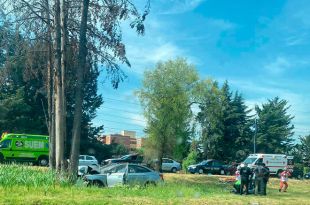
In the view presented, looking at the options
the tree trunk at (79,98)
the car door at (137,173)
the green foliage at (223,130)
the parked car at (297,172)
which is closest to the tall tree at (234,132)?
the green foliage at (223,130)

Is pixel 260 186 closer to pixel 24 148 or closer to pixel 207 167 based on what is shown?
pixel 24 148

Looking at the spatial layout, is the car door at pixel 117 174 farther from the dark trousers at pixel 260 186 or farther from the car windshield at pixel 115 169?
the dark trousers at pixel 260 186

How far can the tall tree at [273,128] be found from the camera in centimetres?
7950

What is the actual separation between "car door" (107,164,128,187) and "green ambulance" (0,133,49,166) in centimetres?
1825

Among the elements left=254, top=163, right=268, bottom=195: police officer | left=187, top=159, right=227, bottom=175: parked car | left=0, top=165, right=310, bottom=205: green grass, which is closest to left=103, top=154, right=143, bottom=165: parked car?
left=187, top=159, right=227, bottom=175: parked car

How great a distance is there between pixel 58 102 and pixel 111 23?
3909 millimetres

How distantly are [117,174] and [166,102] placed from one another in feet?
92.8

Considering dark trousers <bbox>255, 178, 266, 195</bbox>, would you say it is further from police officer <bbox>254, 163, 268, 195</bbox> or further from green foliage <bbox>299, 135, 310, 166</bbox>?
green foliage <bbox>299, 135, 310, 166</bbox>

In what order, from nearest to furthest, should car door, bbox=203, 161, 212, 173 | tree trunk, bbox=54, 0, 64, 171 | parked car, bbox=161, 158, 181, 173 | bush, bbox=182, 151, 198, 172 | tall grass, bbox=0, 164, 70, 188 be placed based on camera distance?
tall grass, bbox=0, 164, 70, 188 < tree trunk, bbox=54, 0, 64, 171 < car door, bbox=203, 161, 212, 173 < parked car, bbox=161, 158, 181, 173 < bush, bbox=182, 151, 198, 172

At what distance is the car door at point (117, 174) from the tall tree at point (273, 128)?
56.4 m

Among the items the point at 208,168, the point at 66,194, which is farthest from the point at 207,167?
the point at 66,194

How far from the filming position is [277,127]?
80.9m

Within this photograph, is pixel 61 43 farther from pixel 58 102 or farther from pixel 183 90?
pixel 183 90

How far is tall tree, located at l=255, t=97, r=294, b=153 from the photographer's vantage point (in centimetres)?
7950
